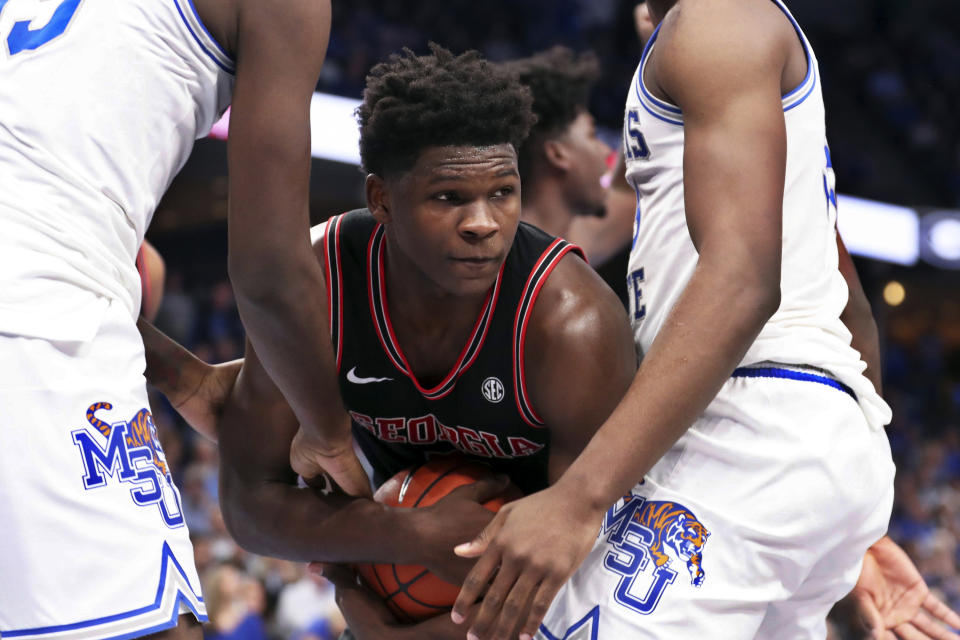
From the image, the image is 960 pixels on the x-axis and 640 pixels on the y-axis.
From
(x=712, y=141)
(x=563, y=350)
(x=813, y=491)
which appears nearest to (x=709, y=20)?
(x=712, y=141)

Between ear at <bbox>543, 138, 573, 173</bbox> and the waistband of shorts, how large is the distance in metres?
2.06

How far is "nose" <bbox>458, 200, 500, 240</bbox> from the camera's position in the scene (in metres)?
2.16

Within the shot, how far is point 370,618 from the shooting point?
2406 millimetres

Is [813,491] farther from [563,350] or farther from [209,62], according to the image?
[209,62]

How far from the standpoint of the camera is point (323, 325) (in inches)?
78.7

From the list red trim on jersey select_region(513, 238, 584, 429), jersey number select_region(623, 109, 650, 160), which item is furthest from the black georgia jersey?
jersey number select_region(623, 109, 650, 160)

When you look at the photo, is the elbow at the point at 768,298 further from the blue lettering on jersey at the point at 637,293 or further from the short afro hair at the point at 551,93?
the short afro hair at the point at 551,93

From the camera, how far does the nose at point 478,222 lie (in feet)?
7.08

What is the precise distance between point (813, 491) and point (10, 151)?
1.50 metres

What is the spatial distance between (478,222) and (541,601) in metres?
0.79

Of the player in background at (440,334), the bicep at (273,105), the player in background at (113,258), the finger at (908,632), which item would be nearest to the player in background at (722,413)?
the player in background at (440,334)

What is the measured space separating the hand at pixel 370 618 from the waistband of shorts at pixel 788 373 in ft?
2.72

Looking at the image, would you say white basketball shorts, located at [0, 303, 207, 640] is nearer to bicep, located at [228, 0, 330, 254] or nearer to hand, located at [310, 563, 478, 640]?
bicep, located at [228, 0, 330, 254]

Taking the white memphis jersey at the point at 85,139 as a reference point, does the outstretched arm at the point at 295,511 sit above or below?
below
